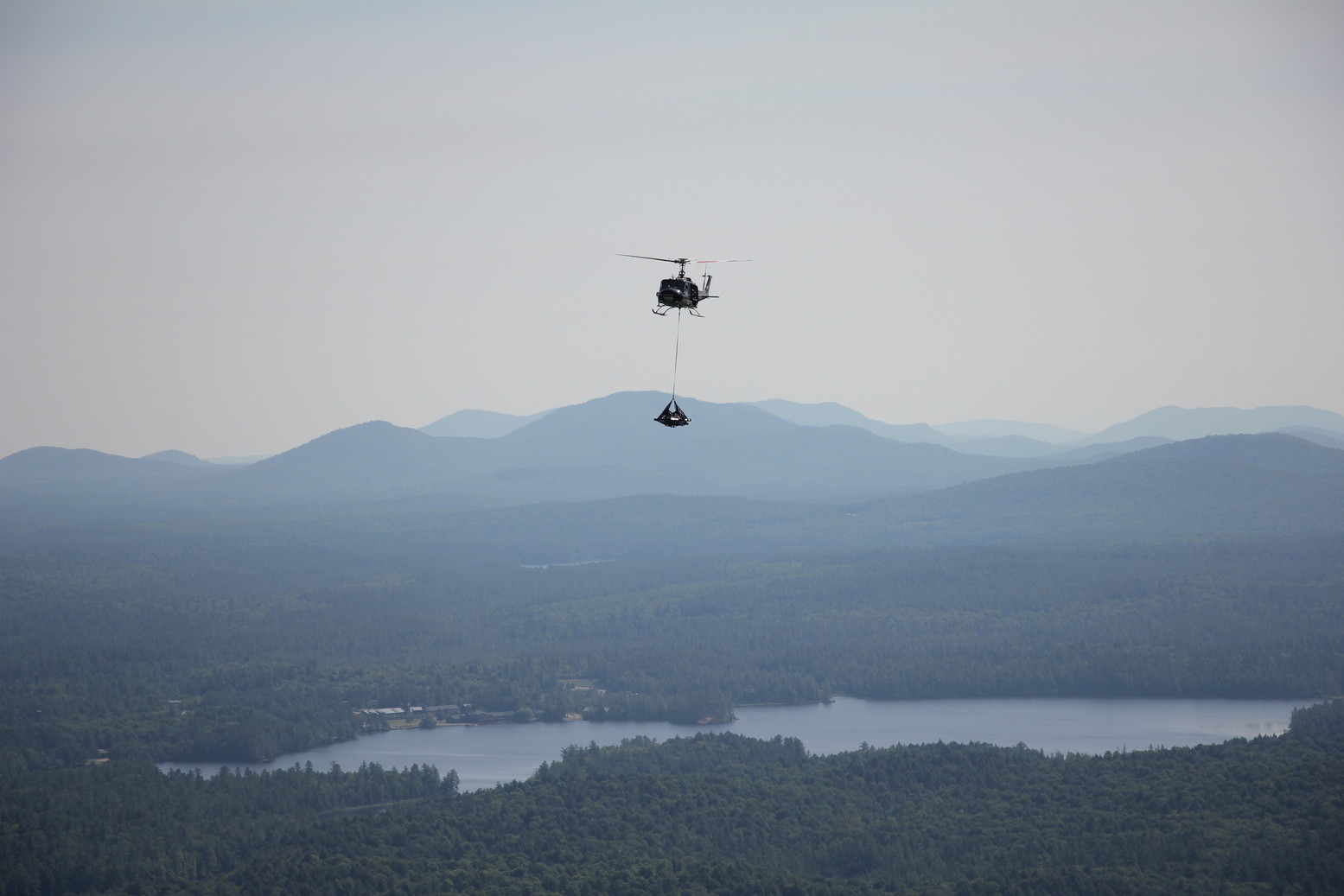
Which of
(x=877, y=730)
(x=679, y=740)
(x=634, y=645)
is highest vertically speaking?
(x=634, y=645)

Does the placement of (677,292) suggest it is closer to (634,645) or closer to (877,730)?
(877,730)

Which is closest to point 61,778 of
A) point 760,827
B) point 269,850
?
point 269,850

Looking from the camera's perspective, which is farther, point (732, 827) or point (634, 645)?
point (634, 645)

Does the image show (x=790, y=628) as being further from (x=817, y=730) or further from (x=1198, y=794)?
(x=1198, y=794)

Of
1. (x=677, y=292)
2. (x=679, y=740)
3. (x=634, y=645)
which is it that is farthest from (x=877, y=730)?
(x=677, y=292)

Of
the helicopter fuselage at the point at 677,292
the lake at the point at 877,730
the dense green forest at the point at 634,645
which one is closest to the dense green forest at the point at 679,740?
the dense green forest at the point at 634,645

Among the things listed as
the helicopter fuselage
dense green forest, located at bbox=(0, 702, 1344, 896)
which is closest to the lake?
dense green forest, located at bbox=(0, 702, 1344, 896)

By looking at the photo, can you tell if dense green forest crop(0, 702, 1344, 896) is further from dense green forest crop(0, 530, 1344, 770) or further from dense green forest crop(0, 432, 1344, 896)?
dense green forest crop(0, 530, 1344, 770)
